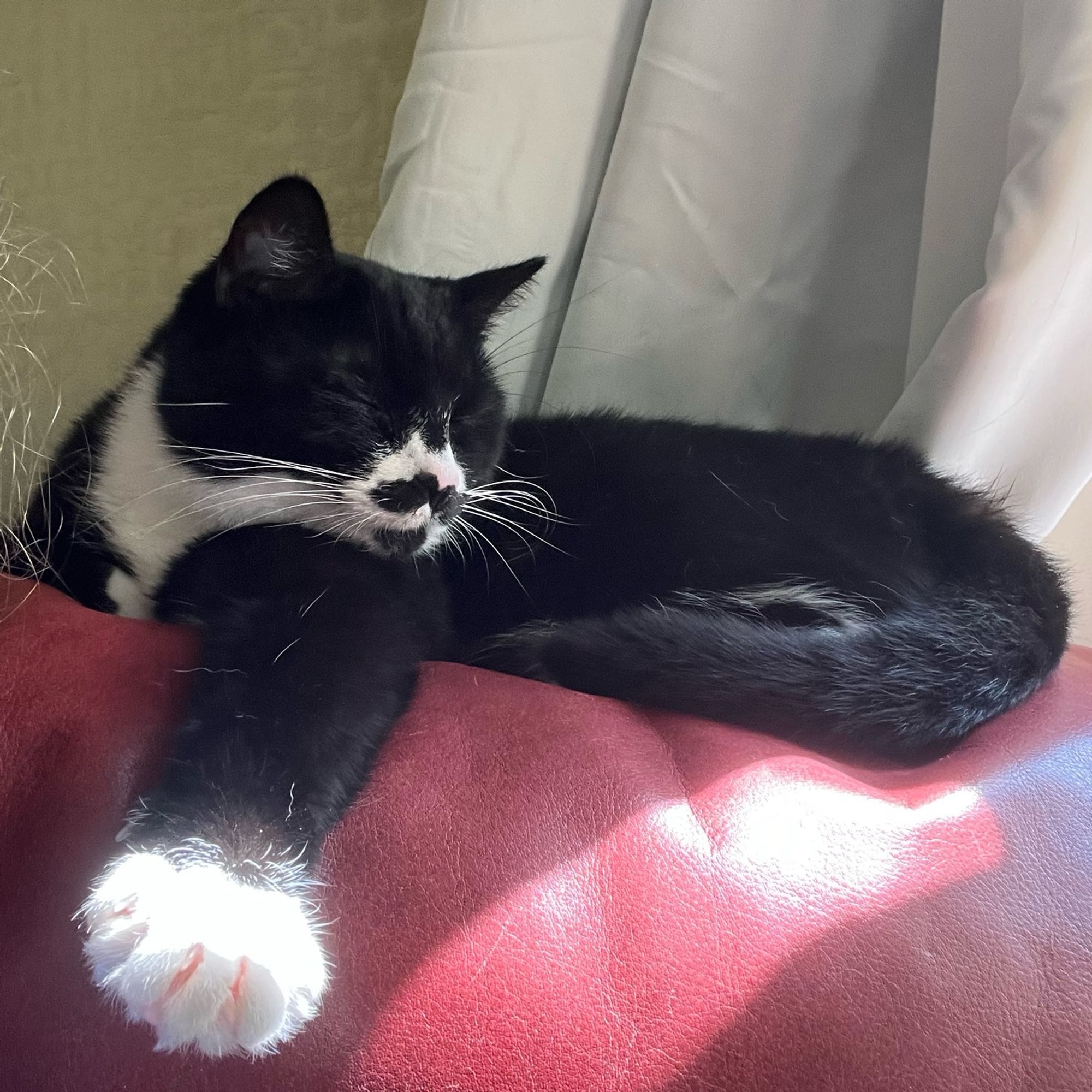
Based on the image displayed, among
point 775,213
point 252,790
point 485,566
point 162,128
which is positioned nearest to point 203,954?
point 252,790

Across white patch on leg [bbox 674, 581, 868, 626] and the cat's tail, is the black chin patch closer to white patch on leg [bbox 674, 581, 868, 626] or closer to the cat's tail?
the cat's tail

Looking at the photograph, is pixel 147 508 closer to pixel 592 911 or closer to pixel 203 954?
pixel 203 954

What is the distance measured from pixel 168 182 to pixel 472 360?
3.05 feet

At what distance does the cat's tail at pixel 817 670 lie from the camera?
2.11 ft

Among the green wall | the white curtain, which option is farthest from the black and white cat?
the green wall

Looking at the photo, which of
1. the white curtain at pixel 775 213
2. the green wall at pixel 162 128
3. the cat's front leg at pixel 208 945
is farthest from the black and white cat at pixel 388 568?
the green wall at pixel 162 128

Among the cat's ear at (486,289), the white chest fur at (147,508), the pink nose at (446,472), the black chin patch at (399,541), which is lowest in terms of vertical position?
the white chest fur at (147,508)

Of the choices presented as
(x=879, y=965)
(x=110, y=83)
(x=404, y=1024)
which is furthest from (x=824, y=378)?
(x=110, y=83)

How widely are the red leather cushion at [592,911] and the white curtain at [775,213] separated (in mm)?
423

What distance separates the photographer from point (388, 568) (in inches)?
30.0

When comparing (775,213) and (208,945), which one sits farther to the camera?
(775,213)

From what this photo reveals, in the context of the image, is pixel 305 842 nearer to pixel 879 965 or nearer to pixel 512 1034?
pixel 512 1034

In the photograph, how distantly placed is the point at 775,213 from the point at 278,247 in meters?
0.58

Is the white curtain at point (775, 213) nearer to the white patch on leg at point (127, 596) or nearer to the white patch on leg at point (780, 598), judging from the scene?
the white patch on leg at point (780, 598)
